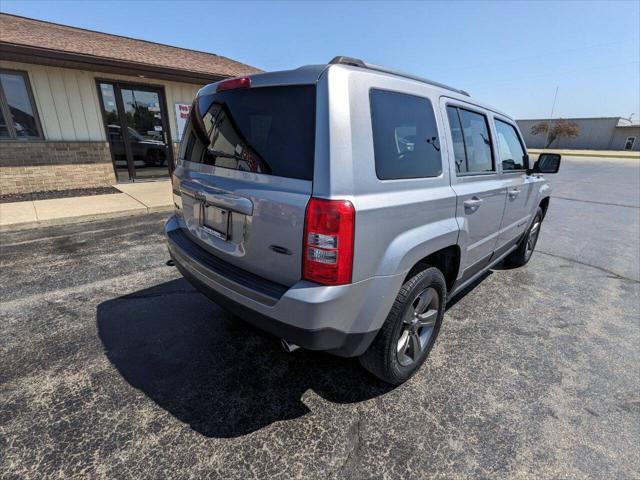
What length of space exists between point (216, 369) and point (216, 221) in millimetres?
1125

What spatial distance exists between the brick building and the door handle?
910 centimetres

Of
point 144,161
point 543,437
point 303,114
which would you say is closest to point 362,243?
point 303,114

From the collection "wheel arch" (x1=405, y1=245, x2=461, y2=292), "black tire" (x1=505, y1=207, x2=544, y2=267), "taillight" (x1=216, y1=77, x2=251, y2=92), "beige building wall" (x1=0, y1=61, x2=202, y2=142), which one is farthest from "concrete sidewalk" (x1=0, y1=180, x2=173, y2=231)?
"black tire" (x1=505, y1=207, x2=544, y2=267)

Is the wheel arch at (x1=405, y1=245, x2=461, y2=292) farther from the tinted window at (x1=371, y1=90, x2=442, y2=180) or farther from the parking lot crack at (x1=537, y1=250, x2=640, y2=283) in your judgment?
the parking lot crack at (x1=537, y1=250, x2=640, y2=283)

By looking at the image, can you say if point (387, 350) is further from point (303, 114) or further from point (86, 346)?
point (86, 346)

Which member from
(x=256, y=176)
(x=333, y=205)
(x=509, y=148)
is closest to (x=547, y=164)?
(x=509, y=148)

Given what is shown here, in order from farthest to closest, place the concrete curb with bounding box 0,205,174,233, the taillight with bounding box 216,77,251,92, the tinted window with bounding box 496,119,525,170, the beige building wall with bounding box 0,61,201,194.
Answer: the beige building wall with bounding box 0,61,201,194
the concrete curb with bounding box 0,205,174,233
the tinted window with bounding box 496,119,525,170
the taillight with bounding box 216,77,251,92

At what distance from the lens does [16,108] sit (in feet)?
25.4

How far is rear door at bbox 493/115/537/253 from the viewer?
3408mm

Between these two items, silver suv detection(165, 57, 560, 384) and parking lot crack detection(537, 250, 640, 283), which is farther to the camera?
parking lot crack detection(537, 250, 640, 283)

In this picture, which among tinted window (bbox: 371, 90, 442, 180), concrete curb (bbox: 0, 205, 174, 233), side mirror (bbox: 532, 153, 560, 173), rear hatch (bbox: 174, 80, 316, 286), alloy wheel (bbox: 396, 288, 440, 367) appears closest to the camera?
rear hatch (bbox: 174, 80, 316, 286)

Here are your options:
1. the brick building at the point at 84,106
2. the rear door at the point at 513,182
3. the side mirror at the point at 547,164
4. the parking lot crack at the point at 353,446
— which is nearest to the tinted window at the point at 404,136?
the rear door at the point at 513,182

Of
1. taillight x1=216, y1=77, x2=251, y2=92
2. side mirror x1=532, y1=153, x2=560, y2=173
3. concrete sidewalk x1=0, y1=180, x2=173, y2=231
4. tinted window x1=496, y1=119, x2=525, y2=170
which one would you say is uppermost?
taillight x1=216, y1=77, x2=251, y2=92

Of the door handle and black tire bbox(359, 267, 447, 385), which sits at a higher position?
the door handle
